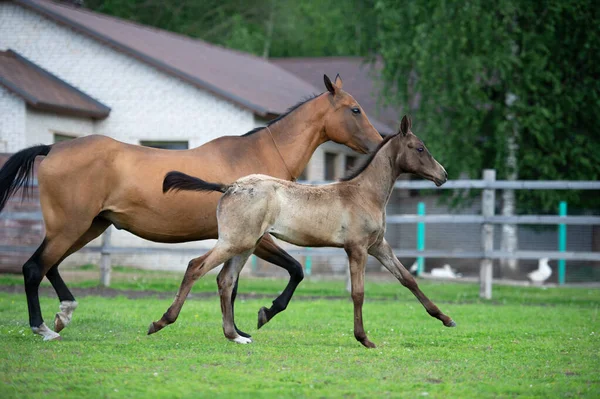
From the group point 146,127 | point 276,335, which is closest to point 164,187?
point 276,335

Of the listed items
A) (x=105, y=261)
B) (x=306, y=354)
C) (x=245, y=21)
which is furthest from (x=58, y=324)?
(x=245, y=21)

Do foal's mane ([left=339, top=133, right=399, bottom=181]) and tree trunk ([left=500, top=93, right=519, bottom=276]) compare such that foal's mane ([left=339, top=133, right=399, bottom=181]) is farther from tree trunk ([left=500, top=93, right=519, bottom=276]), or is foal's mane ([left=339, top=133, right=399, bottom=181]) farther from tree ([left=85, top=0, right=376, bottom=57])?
tree ([left=85, top=0, right=376, bottom=57])

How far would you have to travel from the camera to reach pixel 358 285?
24.6ft

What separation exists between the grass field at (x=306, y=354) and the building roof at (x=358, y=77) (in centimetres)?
1226

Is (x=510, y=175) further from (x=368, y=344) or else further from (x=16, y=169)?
(x=16, y=169)

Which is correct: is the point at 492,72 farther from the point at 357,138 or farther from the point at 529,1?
the point at 357,138

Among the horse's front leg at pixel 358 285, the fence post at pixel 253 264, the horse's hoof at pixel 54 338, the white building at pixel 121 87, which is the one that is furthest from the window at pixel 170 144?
the horse's front leg at pixel 358 285

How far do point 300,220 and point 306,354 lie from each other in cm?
122

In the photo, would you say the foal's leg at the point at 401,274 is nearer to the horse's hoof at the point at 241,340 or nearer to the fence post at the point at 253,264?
the horse's hoof at the point at 241,340

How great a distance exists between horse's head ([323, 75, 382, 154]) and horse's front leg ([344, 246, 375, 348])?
1.68m

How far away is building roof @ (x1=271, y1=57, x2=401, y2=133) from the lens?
23669 millimetres

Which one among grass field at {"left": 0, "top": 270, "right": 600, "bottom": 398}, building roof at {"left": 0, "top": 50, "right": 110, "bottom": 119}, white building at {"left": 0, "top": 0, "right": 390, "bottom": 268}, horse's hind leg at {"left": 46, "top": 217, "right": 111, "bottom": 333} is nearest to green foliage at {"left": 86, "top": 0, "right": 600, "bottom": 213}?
white building at {"left": 0, "top": 0, "right": 390, "bottom": 268}

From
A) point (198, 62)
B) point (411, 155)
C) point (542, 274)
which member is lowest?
point (542, 274)

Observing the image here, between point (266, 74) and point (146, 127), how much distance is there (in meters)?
5.92
